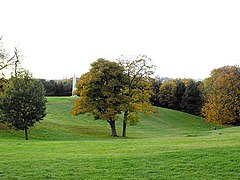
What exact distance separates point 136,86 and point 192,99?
41.2 m

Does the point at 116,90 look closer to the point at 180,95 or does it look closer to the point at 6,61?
the point at 6,61

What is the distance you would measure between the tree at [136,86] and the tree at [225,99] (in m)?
20.9

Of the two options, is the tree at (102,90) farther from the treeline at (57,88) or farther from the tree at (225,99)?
the treeline at (57,88)

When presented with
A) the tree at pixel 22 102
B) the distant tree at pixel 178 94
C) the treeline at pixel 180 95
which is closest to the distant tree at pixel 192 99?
the treeline at pixel 180 95

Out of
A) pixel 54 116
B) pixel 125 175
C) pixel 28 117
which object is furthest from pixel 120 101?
pixel 125 175

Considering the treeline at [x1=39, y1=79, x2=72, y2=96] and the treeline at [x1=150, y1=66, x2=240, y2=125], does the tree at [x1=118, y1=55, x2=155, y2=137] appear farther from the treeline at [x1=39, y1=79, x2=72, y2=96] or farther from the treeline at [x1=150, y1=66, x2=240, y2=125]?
the treeline at [x1=39, y1=79, x2=72, y2=96]

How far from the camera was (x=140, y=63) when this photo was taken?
40.2m

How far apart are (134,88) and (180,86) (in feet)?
130

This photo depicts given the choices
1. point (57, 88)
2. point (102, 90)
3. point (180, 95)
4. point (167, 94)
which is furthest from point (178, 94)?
point (102, 90)

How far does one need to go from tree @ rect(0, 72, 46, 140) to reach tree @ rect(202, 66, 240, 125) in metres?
35.7

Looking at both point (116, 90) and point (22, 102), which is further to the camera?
point (116, 90)

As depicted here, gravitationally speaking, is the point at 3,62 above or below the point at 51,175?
above

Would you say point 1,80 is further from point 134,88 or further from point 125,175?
point 125,175

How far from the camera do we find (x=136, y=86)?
4128 centimetres
